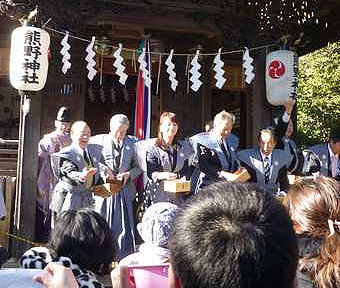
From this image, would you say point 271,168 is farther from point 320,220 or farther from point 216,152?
point 320,220

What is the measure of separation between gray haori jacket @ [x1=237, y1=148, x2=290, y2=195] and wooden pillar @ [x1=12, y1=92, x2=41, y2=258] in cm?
287

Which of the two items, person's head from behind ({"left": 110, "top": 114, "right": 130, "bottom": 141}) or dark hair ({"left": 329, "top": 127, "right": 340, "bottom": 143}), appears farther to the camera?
dark hair ({"left": 329, "top": 127, "right": 340, "bottom": 143})

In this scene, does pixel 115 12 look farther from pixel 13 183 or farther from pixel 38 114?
pixel 13 183

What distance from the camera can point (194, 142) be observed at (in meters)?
6.58

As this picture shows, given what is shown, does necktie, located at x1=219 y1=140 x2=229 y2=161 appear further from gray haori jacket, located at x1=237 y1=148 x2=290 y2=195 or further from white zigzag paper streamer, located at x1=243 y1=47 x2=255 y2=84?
white zigzag paper streamer, located at x1=243 y1=47 x2=255 y2=84

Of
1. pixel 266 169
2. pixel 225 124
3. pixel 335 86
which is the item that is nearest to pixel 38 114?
pixel 225 124

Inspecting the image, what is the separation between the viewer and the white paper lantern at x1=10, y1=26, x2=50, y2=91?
642 centimetres

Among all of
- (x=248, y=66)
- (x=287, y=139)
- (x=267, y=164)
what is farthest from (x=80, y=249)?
(x=248, y=66)

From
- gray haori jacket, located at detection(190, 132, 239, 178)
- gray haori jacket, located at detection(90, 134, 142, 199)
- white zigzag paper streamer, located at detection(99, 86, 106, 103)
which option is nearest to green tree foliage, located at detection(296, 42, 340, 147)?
white zigzag paper streamer, located at detection(99, 86, 106, 103)

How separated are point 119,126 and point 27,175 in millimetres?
1512

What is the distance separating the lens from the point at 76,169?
5.97 metres

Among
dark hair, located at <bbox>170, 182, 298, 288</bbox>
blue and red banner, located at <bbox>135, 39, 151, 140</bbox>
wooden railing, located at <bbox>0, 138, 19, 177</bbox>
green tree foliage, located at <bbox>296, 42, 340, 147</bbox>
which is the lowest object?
dark hair, located at <bbox>170, 182, 298, 288</bbox>

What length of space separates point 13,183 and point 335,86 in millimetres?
13464

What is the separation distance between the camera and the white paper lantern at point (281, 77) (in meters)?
7.52
